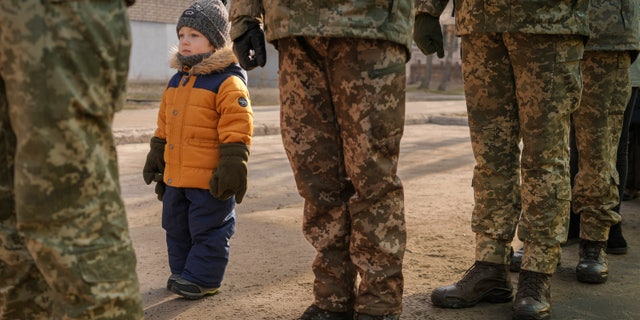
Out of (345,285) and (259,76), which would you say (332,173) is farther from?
(259,76)

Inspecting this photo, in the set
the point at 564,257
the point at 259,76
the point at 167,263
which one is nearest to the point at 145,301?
the point at 167,263

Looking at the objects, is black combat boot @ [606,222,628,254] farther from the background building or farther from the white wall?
the white wall

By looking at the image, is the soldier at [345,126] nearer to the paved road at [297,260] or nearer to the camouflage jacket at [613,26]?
the paved road at [297,260]

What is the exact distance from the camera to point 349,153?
2734mm

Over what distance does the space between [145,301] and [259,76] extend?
20.7 meters

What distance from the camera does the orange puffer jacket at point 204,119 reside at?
336 cm

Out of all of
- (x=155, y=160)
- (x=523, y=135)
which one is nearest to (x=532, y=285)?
(x=523, y=135)

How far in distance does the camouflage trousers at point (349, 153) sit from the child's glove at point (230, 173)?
0.51 metres

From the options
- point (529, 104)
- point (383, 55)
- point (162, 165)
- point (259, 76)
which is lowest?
point (259, 76)

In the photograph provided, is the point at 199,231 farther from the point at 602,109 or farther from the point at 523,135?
the point at 602,109

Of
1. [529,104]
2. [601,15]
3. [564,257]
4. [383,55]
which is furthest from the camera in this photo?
[564,257]

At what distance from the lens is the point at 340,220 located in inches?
111

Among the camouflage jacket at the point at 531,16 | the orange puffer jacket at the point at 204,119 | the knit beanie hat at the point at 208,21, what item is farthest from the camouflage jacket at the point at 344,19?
the knit beanie hat at the point at 208,21

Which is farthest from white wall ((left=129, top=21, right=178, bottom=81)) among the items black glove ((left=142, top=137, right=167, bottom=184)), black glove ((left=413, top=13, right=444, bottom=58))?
black glove ((left=413, top=13, right=444, bottom=58))
